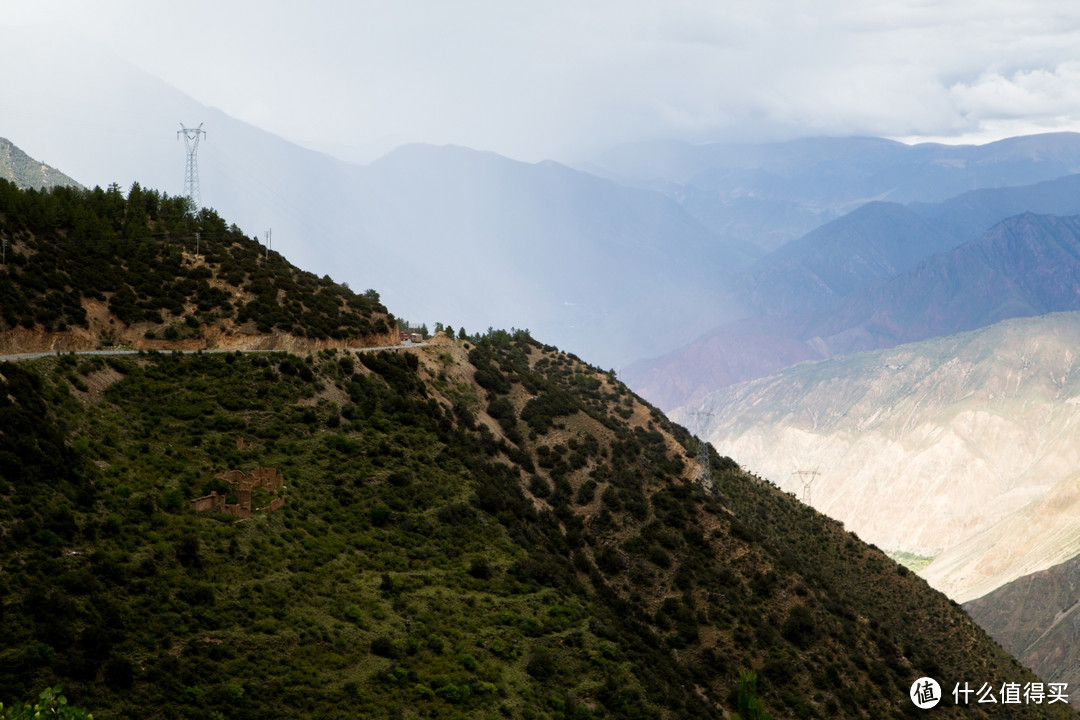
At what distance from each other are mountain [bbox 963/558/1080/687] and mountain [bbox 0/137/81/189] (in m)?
150

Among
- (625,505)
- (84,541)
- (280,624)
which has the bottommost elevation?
(280,624)

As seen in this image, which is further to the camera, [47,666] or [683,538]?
[683,538]

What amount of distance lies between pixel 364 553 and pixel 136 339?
61.9 ft

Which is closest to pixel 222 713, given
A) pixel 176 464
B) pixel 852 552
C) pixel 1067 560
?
pixel 176 464

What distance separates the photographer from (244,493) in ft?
131

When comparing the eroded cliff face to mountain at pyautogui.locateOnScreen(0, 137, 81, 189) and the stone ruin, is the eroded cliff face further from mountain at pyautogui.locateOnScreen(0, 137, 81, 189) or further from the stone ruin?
mountain at pyautogui.locateOnScreen(0, 137, 81, 189)

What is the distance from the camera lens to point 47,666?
1058 inches

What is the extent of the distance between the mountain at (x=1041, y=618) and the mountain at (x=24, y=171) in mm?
150018

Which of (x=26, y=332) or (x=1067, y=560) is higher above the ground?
(x=1067, y=560)

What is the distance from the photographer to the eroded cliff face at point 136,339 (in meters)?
46.3

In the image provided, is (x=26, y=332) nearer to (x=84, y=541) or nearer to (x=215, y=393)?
(x=215, y=393)

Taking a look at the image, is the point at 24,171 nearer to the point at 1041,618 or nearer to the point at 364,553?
the point at 364,553

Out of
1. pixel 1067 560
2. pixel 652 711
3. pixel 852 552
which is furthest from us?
pixel 1067 560

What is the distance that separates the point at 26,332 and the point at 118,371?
4.78 metres
